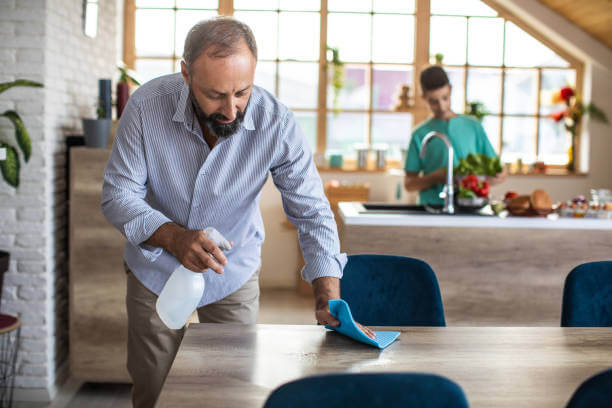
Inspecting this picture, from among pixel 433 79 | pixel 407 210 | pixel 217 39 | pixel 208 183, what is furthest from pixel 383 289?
pixel 433 79

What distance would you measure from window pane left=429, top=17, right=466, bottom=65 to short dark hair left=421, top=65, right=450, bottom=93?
261cm

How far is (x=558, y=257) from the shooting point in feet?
9.77

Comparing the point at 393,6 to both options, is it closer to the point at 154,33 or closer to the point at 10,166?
the point at 154,33

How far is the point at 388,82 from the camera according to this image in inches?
234

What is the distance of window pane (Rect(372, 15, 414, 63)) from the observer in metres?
5.87

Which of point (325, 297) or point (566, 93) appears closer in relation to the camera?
point (325, 297)

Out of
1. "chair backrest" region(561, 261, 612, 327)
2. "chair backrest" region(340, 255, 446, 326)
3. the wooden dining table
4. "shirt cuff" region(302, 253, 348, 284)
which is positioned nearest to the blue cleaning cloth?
the wooden dining table

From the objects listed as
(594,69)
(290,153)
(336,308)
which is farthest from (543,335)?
(594,69)

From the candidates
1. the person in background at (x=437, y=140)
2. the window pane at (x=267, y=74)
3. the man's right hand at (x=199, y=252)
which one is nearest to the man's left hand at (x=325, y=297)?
the man's right hand at (x=199, y=252)

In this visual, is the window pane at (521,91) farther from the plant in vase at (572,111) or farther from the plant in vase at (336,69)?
the plant in vase at (336,69)

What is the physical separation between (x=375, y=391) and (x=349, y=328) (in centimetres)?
66

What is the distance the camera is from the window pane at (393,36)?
231 inches

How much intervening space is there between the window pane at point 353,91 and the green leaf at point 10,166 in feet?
11.0

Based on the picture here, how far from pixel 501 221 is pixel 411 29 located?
3330mm
